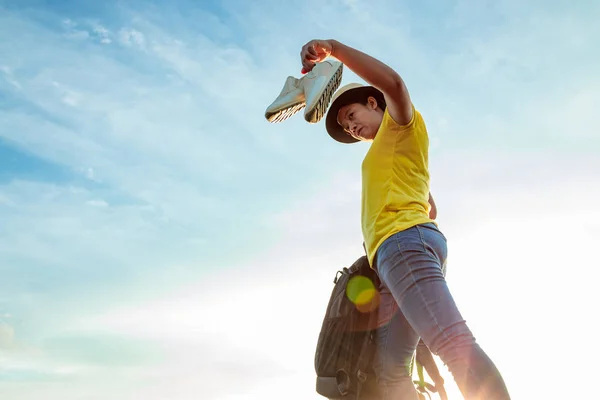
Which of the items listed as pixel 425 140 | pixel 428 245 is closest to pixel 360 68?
pixel 425 140

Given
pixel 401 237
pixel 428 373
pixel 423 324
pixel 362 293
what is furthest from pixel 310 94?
pixel 428 373

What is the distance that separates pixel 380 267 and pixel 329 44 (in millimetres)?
1216

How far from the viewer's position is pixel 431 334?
252 cm

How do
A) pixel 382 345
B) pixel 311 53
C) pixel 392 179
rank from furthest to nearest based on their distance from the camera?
pixel 382 345 → pixel 392 179 → pixel 311 53

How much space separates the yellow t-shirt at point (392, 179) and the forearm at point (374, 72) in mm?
240

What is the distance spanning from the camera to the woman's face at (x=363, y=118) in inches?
131

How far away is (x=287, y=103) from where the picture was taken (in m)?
3.46

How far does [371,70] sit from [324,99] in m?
0.51

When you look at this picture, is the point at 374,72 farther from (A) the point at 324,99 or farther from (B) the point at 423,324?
(B) the point at 423,324

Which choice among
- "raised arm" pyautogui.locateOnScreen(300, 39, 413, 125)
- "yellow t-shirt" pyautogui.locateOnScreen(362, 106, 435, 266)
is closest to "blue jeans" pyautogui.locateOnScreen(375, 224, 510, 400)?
"yellow t-shirt" pyautogui.locateOnScreen(362, 106, 435, 266)

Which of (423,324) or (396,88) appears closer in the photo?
(423,324)

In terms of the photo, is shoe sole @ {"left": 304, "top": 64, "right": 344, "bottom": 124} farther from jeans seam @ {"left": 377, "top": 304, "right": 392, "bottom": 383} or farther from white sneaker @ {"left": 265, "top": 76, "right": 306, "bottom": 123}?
jeans seam @ {"left": 377, "top": 304, "right": 392, "bottom": 383}

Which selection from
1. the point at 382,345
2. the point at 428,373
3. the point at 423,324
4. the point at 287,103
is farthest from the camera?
the point at 428,373

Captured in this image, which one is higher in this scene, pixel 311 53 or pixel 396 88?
pixel 311 53
